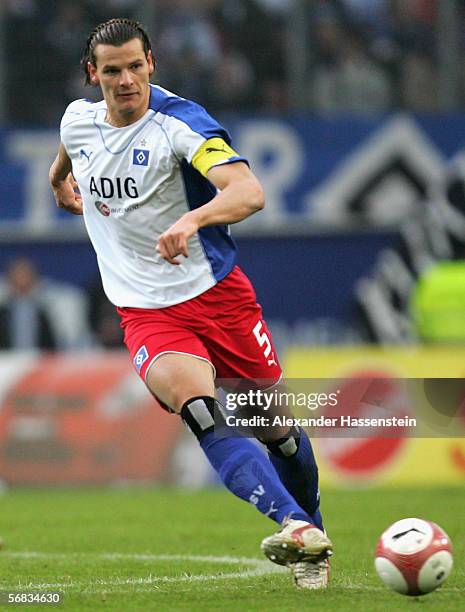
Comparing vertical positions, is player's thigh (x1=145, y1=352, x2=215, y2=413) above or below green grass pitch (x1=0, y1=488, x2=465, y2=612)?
above

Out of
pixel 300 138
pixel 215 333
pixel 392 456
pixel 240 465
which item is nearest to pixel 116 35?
pixel 215 333

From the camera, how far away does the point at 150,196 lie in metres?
5.84

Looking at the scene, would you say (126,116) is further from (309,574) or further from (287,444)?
(309,574)

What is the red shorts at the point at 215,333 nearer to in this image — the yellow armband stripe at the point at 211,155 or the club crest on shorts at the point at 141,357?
the club crest on shorts at the point at 141,357

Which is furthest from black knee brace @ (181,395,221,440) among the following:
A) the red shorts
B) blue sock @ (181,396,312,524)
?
the red shorts

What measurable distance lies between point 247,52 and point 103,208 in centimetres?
1130

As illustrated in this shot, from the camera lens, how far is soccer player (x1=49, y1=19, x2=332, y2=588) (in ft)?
18.3

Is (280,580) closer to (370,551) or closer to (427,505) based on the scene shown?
(370,551)

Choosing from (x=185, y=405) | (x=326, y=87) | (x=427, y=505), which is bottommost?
(x=427, y=505)

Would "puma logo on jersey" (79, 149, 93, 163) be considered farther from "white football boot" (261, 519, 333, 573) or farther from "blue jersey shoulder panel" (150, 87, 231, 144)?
"white football boot" (261, 519, 333, 573)

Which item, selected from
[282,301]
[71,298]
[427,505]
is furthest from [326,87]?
[427,505]

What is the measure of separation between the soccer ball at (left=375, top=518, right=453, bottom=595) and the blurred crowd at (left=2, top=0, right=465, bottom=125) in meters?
11.7

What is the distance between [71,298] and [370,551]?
9.85 meters

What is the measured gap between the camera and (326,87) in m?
16.7
